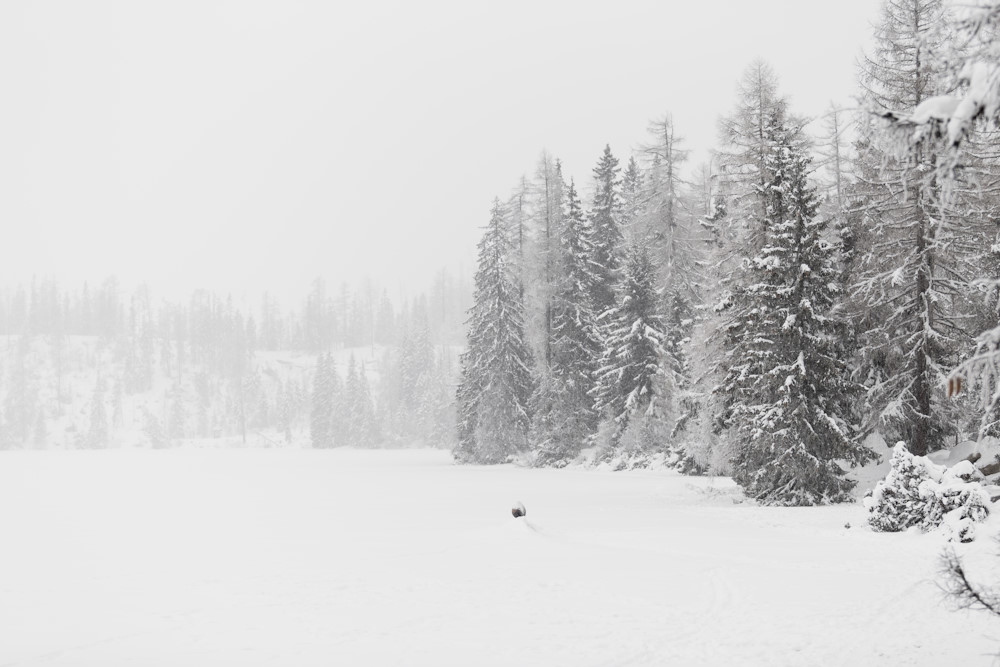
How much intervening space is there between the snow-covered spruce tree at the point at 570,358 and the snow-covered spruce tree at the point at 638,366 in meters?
3.19

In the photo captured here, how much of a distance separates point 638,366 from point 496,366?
10.9 m

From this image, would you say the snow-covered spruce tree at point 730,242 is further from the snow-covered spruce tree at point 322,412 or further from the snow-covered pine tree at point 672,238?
the snow-covered spruce tree at point 322,412

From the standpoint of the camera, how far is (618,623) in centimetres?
902

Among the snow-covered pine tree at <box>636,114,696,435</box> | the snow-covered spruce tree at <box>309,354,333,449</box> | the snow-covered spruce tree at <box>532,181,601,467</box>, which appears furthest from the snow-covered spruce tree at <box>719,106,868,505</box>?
the snow-covered spruce tree at <box>309,354,333,449</box>

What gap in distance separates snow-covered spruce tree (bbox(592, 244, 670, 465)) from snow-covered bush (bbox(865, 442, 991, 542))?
64.0 feet

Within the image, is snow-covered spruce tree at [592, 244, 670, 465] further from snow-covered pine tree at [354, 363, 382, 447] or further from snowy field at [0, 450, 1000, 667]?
snow-covered pine tree at [354, 363, 382, 447]

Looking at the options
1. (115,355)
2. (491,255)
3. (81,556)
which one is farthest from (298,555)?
(115,355)

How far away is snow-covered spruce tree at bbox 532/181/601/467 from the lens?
40.7 m

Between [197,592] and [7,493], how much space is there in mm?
23001

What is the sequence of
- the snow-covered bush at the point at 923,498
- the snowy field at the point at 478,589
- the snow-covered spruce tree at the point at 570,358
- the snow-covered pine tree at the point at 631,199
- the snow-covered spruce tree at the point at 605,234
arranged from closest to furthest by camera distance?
the snowy field at the point at 478,589 < the snow-covered bush at the point at 923,498 < the snow-covered spruce tree at the point at 570,358 < the snow-covered spruce tree at the point at 605,234 < the snow-covered pine tree at the point at 631,199

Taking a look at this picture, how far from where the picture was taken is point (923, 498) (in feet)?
48.4

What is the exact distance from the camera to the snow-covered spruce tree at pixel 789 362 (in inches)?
789

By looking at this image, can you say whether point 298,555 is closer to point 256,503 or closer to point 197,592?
point 197,592

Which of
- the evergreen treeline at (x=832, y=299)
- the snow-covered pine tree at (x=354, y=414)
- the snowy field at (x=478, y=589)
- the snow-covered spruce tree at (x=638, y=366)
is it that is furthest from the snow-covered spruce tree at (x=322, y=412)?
the snowy field at (x=478, y=589)
